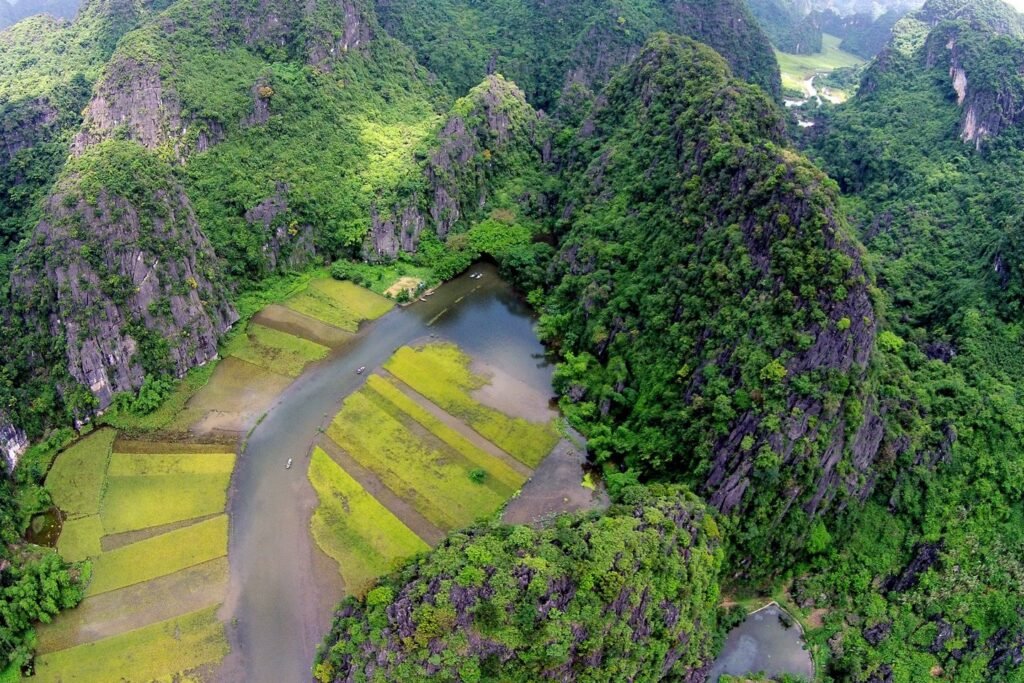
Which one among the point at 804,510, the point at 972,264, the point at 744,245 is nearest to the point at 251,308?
the point at 744,245

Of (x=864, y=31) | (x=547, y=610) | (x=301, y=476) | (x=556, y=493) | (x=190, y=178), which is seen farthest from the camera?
(x=864, y=31)

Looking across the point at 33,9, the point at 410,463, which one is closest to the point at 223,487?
the point at 410,463

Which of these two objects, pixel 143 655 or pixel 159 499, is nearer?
pixel 143 655

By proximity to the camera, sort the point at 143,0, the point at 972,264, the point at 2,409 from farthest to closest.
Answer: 1. the point at 143,0
2. the point at 972,264
3. the point at 2,409

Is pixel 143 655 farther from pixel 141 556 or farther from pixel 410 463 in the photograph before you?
pixel 410 463

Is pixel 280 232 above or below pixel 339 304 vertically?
above

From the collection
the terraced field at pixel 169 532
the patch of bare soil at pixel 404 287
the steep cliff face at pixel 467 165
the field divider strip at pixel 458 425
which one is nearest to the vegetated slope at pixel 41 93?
the terraced field at pixel 169 532

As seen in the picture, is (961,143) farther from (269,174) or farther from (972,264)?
(269,174)
